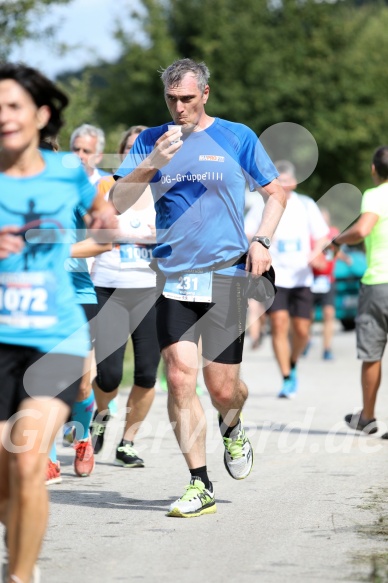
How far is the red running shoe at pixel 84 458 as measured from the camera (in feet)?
25.8

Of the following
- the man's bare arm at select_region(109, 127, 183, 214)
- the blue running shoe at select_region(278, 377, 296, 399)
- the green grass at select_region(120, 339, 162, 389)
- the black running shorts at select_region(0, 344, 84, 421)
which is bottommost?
the green grass at select_region(120, 339, 162, 389)

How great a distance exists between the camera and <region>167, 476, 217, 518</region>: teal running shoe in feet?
21.1

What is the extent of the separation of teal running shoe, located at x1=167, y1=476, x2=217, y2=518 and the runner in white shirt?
6046 millimetres

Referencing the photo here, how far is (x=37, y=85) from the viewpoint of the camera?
4.60m

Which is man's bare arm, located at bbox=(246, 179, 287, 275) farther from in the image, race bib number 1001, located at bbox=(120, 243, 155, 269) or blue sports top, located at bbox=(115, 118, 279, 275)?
race bib number 1001, located at bbox=(120, 243, 155, 269)

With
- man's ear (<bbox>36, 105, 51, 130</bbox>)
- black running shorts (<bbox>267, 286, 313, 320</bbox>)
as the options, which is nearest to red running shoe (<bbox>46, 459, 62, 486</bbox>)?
man's ear (<bbox>36, 105, 51, 130</bbox>)

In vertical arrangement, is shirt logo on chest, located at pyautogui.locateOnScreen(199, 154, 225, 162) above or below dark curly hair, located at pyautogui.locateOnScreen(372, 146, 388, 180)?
below

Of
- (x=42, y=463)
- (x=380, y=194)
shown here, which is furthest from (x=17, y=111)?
(x=380, y=194)

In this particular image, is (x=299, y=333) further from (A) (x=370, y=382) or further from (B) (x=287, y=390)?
(A) (x=370, y=382)

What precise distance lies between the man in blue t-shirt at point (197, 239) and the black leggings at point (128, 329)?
1.64m

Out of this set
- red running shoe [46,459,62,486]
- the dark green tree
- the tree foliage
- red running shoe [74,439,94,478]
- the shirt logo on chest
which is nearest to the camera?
the shirt logo on chest

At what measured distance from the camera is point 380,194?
9.38 meters

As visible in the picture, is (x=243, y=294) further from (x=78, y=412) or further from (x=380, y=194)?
(x=380, y=194)

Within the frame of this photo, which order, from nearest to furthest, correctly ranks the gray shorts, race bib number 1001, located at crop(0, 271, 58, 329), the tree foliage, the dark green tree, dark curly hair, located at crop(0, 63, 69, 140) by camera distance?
race bib number 1001, located at crop(0, 271, 58, 329)
dark curly hair, located at crop(0, 63, 69, 140)
the gray shorts
the tree foliage
the dark green tree
